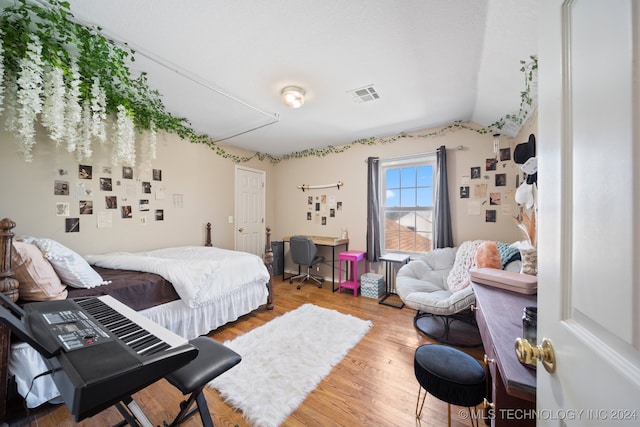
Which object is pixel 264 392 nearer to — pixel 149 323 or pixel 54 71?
pixel 149 323

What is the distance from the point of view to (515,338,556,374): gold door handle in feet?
1.96

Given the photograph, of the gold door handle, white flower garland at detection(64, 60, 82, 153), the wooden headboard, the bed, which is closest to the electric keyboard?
the wooden headboard

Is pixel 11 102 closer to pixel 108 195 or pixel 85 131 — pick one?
pixel 85 131

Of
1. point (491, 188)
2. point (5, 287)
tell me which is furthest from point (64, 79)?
point (491, 188)

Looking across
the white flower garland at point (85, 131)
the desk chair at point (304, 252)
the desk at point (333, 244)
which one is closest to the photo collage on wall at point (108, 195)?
the white flower garland at point (85, 131)

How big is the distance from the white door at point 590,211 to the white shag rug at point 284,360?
1.49 meters

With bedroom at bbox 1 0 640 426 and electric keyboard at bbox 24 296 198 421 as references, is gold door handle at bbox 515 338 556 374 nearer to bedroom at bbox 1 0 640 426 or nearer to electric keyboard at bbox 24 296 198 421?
electric keyboard at bbox 24 296 198 421

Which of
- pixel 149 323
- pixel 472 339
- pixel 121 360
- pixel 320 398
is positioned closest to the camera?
pixel 121 360

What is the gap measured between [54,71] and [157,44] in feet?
3.12

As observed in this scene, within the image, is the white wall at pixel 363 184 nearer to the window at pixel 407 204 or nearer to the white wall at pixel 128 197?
the window at pixel 407 204

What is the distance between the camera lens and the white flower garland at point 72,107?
205 centimetres

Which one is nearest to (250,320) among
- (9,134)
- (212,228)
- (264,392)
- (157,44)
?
(264,392)

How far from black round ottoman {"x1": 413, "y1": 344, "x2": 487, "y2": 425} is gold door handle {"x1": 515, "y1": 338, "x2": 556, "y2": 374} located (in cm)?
69

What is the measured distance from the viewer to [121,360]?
71 cm
